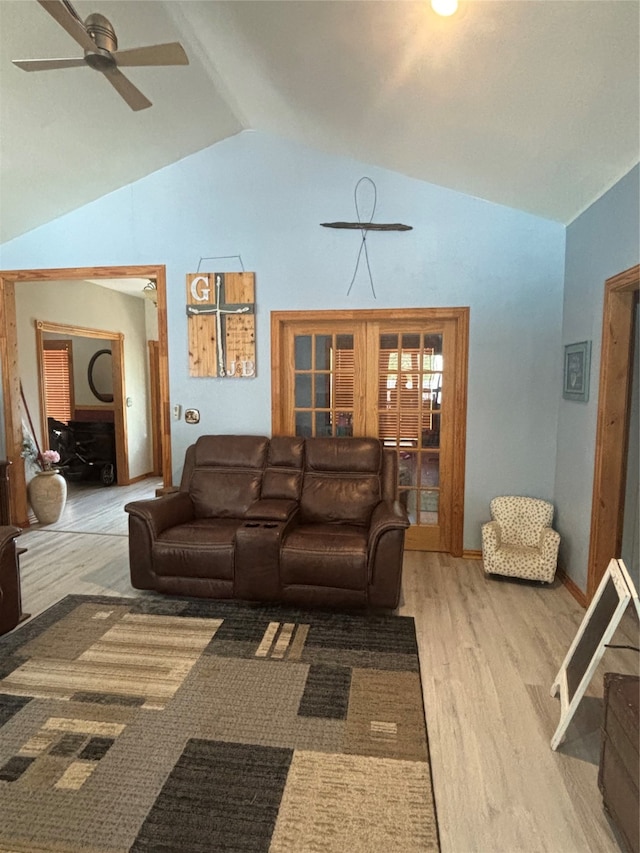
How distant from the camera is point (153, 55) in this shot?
2.18 metres

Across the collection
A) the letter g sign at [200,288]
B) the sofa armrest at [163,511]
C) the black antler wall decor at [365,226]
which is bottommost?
the sofa armrest at [163,511]

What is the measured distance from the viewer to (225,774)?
1858 mm

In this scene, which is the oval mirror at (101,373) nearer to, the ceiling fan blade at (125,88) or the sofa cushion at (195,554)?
the sofa cushion at (195,554)

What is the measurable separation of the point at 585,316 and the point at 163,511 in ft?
10.2

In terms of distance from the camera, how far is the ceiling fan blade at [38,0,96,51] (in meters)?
1.81

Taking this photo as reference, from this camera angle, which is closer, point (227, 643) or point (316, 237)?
point (227, 643)

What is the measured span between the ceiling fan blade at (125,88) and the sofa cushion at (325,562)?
8.31 feet

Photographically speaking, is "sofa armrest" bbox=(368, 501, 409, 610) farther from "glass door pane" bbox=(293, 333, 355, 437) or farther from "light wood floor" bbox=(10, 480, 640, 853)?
"glass door pane" bbox=(293, 333, 355, 437)

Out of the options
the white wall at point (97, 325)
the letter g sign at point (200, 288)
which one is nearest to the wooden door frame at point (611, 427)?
the letter g sign at point (200, 288)

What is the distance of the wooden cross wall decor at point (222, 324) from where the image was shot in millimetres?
4195

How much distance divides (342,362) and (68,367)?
5.05m

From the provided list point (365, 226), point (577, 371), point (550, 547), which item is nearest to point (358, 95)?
point (365, 226)

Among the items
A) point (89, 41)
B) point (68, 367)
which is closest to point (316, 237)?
point (89, 41)

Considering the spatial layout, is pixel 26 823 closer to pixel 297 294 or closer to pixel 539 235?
pixel 297 294
